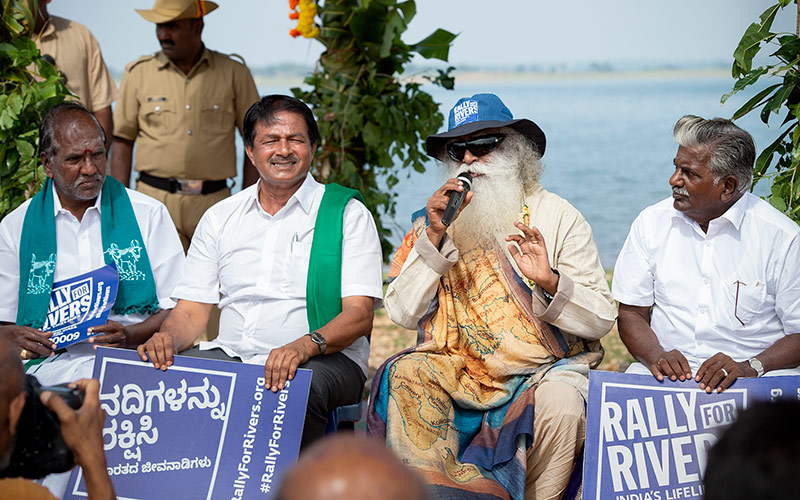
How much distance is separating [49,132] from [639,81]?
59.7ft

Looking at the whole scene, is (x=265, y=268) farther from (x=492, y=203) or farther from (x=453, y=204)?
(x=492, y=203)

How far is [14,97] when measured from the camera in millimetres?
4738

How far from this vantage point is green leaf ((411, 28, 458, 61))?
19.6 ft

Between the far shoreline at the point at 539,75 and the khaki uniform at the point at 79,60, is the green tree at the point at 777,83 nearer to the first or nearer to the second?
the khaki uniform at the point at 79,60

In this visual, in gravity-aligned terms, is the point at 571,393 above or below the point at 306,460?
below

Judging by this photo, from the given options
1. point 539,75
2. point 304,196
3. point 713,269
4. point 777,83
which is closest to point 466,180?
point 304,196

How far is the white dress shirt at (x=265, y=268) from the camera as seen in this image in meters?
4.07

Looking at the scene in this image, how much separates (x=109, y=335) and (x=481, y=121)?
2090 millimetres

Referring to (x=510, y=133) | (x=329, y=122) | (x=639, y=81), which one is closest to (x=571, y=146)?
(x=639, y=81)

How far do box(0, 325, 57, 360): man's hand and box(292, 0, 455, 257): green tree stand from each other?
2.60 metres

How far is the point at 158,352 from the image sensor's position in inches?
144

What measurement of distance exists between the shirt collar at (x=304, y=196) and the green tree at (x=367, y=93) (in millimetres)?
1636

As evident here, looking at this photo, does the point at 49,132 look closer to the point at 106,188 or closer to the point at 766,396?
the point at 106,188

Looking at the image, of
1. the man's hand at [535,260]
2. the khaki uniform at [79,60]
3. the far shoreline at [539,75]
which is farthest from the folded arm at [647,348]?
the far shoreline at [539,75]
